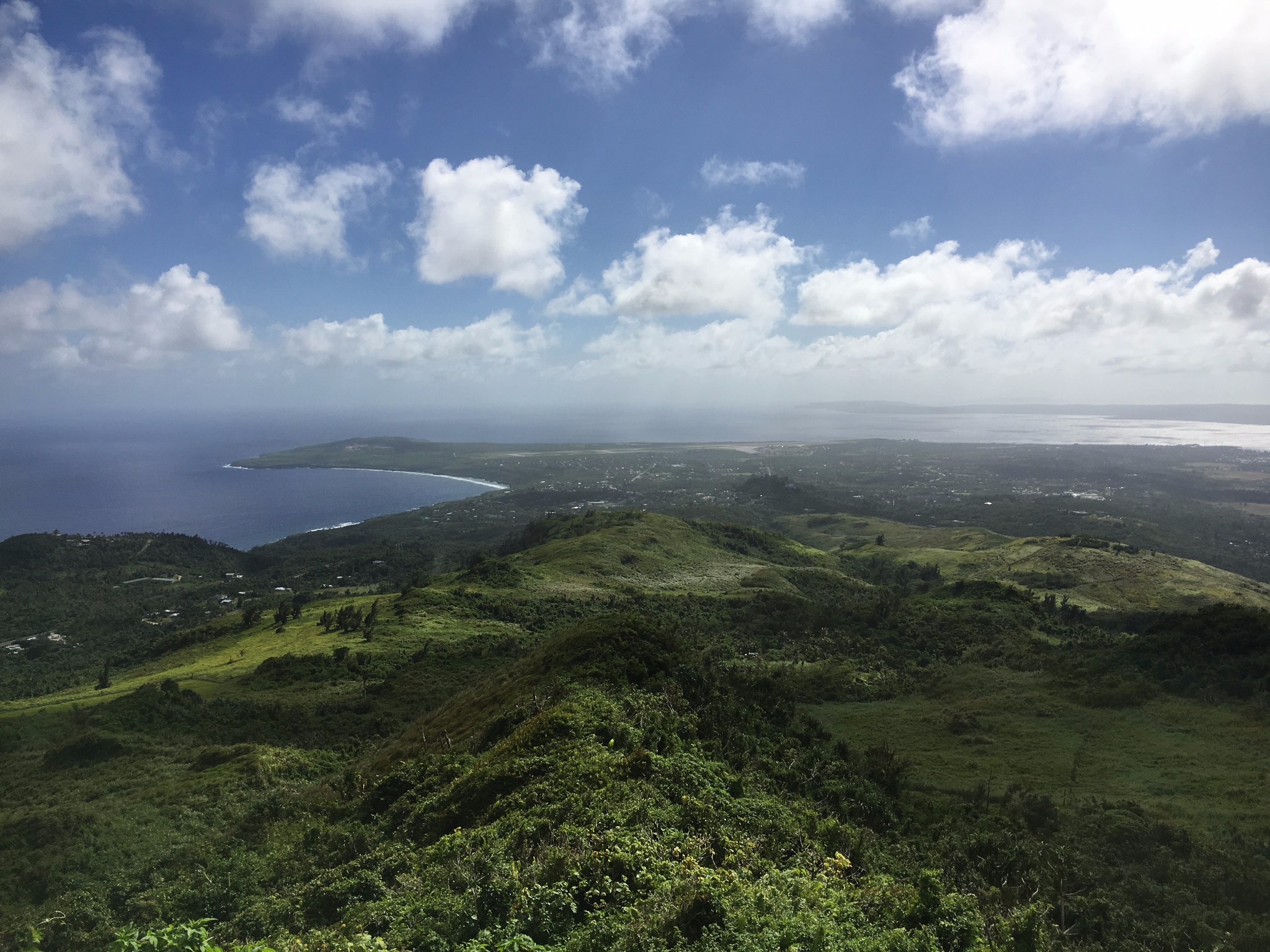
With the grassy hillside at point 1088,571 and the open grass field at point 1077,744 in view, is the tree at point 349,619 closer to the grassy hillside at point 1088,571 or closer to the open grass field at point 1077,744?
the open grass field at point 1077,744

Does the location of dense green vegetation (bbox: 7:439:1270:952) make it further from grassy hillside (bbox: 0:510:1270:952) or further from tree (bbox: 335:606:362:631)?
tree (bbox: 335:606:362:631)

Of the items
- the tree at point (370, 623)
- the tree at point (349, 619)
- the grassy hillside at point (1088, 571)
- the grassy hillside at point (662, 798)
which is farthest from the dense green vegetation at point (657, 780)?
the grassy hillside at point (1088, 571)

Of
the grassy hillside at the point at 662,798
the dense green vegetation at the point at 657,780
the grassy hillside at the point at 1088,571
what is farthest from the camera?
the grassy hillside at the point at 1088,571

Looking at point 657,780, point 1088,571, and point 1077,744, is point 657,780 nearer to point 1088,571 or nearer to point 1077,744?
point 1077,744

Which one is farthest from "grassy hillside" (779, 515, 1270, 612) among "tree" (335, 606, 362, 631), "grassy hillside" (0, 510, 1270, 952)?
"tree" (335, 606, 362, 631)

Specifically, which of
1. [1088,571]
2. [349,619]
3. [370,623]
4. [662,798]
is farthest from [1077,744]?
[1088,571]

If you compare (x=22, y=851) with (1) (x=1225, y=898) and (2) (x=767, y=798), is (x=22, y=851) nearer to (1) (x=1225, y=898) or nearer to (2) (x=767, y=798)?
(2) (x=767, y=798)
